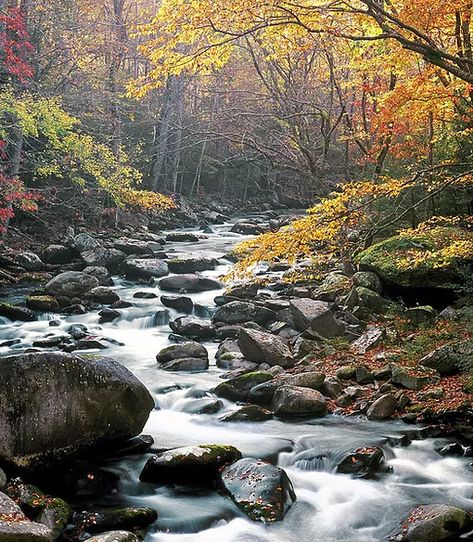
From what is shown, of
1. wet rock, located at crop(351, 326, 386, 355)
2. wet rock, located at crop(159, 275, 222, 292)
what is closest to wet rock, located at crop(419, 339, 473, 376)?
wet rock, located at crop(351, 326, 386, 355)

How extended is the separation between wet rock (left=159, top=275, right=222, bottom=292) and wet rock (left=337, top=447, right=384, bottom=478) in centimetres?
1037

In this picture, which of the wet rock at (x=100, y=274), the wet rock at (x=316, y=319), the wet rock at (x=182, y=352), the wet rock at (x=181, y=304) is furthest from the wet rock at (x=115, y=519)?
the wet rock at (x=100, y=274)

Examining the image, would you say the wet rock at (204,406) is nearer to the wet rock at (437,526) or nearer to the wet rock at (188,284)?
the wet rock at (437,526)

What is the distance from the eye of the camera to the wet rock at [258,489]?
5.52m

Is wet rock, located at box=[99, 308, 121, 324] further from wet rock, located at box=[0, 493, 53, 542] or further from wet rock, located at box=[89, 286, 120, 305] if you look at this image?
wet rock, located at box=[0, 493, 53, 542]

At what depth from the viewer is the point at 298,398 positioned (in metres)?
8.11

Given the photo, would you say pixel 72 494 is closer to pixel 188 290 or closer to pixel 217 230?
pixel 188 290

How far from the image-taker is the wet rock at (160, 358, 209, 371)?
34.3 ft

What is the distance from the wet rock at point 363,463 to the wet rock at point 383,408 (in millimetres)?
1058

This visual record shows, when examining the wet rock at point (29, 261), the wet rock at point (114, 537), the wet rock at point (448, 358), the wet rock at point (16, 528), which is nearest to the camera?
the wet rock at point (16, 528)

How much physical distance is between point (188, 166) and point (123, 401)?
32061mm

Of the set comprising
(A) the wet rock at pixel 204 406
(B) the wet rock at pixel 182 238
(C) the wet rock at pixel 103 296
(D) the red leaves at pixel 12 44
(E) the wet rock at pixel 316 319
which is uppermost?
(D) the red leaves at pixel 12 44

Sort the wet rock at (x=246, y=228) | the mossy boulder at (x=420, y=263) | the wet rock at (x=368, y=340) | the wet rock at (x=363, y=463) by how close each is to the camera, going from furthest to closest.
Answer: the wet rock at (x=246, y=228) < the mossy boulder at (x=420, y=263) < the wet rock at (x=368, y=340) < the wet rock at (x=363, y=463)

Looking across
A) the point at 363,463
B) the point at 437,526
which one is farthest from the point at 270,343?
the point at 437,526
